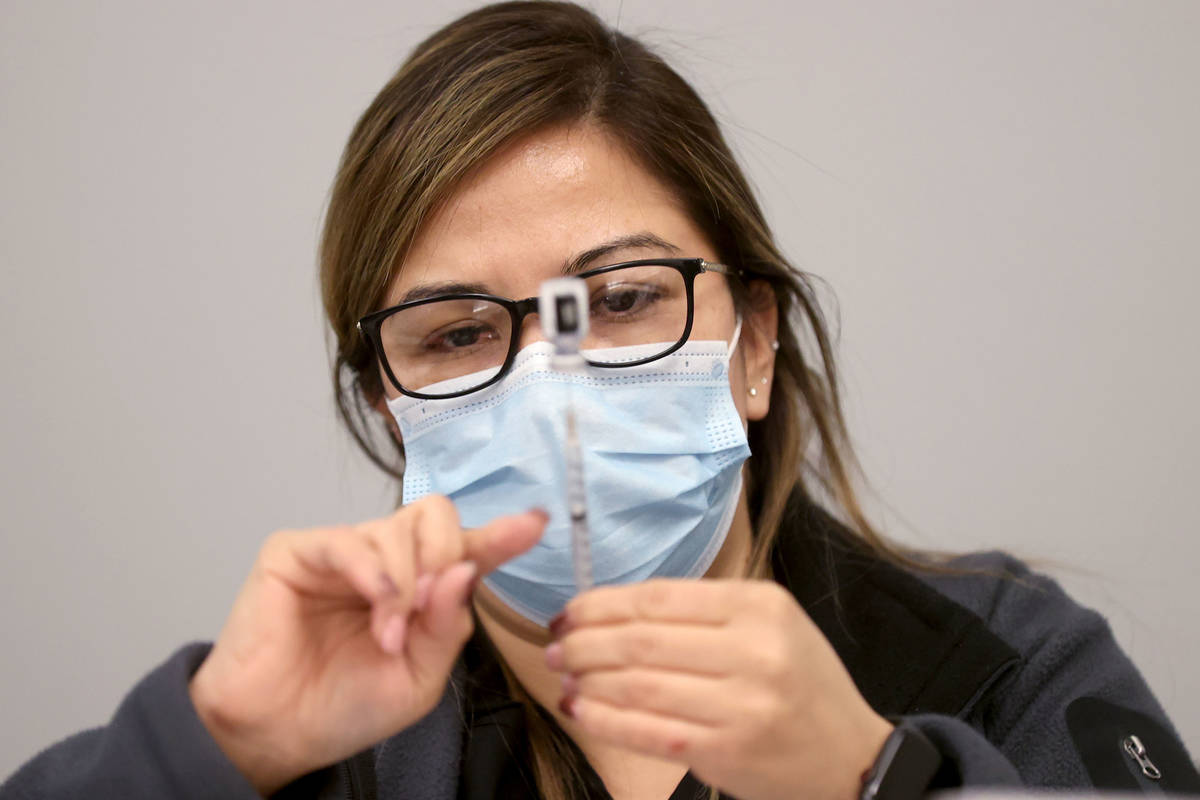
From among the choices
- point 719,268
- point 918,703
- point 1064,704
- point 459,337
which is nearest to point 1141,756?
point 1064,704

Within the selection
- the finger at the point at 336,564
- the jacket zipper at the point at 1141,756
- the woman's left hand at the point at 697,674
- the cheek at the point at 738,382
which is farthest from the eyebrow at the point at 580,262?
the jacket zipper at the point at 1141,756

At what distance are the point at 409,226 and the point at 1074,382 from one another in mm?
1486

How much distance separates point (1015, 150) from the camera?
2.27 m

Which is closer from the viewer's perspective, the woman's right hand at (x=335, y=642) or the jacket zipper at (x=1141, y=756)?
the woman's right hand at (x=335, y=642)

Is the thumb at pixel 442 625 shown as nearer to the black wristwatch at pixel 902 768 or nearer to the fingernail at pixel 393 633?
the fingernail at pixel 393 633

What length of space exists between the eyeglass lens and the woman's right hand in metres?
0.47

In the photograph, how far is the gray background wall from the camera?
2258mm

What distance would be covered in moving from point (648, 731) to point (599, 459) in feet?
1.70

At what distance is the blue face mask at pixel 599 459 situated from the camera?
56.6 inches

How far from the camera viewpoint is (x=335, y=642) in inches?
46.1

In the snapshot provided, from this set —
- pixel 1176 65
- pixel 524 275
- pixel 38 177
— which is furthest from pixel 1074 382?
pixel 38 177

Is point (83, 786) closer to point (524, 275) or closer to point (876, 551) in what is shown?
point (524, 275)

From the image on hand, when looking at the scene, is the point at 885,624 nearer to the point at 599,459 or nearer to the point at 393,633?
the point at 599,459

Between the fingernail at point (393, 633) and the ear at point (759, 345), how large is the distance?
0.88 m
